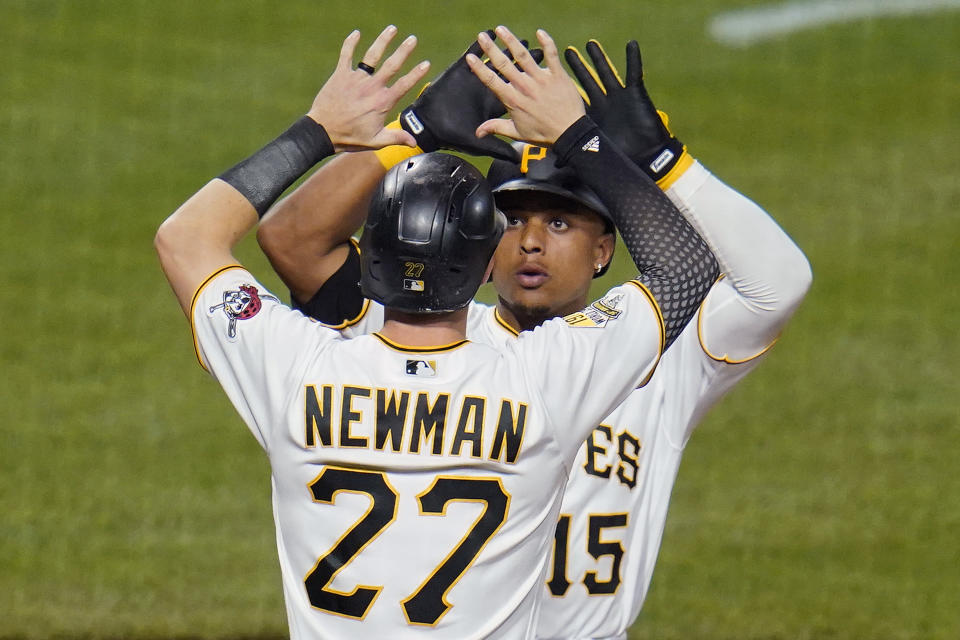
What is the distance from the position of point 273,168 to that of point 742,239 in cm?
125

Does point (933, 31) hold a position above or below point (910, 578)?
above

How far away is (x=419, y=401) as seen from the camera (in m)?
3.23

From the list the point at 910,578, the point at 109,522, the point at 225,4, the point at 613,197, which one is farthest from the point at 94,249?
the point at 613,197

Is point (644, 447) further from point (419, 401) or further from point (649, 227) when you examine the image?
point (419, 401)

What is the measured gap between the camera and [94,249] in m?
11.9

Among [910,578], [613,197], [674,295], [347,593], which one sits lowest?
[910,578]

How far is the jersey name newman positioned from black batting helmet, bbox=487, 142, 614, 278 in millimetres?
1354

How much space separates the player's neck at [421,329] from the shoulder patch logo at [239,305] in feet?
1.02

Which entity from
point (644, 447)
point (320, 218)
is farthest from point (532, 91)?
point (644, 447)

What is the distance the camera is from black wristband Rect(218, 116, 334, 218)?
11.8ft

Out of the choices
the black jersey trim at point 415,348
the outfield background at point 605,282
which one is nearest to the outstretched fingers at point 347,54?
the black jersey trim at point 415,348

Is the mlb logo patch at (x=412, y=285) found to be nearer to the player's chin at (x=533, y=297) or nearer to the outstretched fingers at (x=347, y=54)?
the outstretched fingers at (x=347, y=54)

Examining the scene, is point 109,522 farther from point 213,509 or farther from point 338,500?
point 338,500

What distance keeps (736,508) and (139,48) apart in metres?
9.62
